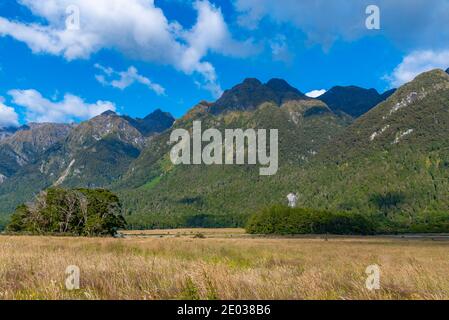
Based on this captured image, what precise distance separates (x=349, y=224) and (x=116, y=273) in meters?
164

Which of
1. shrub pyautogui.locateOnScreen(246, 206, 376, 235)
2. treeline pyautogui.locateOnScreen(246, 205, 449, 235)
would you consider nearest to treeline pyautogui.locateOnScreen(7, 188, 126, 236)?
treeline pyautogui.locateOnScreen(246, 205, 449, 235)

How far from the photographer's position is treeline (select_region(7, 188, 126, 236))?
7250 centimetres

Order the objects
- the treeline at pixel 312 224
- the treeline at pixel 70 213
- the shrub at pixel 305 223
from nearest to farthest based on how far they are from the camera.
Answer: the treeline at pixel 70 213, the treeline at pixel 312 224, the shrub at pixel 305 223

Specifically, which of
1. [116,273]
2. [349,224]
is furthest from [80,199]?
[349,224]

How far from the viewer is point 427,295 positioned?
7637 mm

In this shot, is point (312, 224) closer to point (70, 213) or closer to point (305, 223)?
point (305, 223)

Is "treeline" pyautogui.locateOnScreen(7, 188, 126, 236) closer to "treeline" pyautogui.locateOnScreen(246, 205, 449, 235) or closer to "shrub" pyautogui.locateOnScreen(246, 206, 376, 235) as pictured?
"treeline" pyautogui.locateOnScreen(246, 205, 449, 235)

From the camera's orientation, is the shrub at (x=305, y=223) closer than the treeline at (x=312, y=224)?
No

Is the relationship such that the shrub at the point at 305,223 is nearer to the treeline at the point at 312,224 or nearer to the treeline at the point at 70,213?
the treeline at the point at 312,224

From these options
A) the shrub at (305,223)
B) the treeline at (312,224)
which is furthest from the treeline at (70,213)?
the shrub at (305,223)

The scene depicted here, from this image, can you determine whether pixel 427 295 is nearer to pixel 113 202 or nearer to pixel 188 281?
pixel 188 281

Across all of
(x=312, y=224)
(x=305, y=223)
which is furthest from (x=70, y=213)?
(x=312, y=224)

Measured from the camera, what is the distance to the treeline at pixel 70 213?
72500 millimetres
